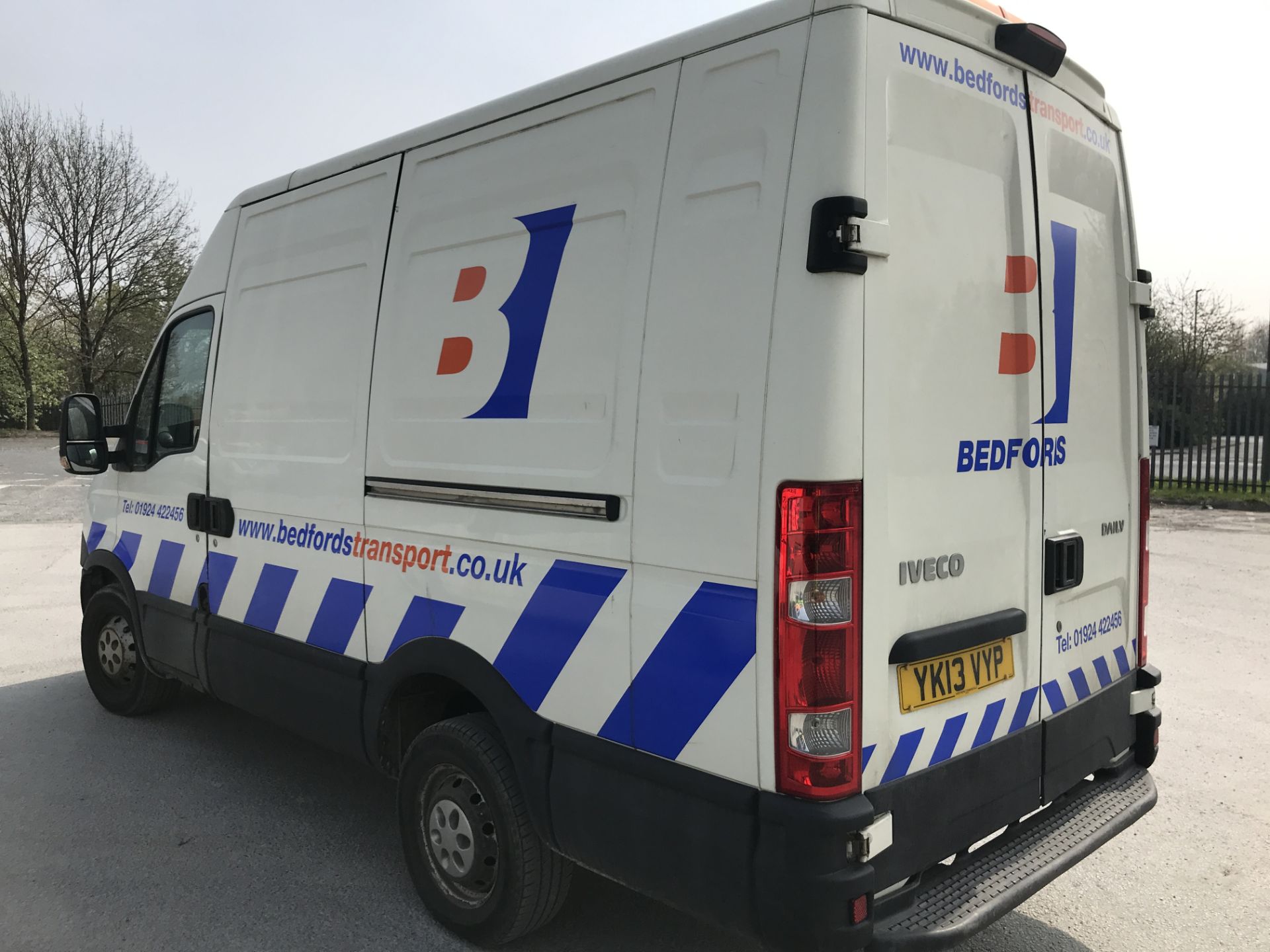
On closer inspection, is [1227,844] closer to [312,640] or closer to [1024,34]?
[1024,34]

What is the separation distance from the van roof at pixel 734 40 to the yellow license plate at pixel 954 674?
1537mm

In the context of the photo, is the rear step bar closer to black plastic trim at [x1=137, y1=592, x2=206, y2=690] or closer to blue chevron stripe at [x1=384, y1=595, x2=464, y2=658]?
blue chevron stripe at [x1=384, y1=595, x2=464, y2=658]

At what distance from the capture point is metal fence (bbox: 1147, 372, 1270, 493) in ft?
50.4

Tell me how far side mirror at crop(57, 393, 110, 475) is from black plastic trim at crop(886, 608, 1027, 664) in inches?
161

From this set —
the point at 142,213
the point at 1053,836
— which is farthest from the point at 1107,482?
the point at 142,213

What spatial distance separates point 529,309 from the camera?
2785 millimetres

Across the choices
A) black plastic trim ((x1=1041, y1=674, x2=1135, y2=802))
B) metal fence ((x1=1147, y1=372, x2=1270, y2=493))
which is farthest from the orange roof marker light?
metal fence ((x1=1147, y1=372, x2=1270, y2=493))

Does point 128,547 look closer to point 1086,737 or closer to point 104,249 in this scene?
point 1086,737

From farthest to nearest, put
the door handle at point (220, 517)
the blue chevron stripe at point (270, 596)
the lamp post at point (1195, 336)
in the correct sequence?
the lamp post at point (1195, 336)
the door handle at point (220, 517)
the blue chevron stripe at point (270, 596)

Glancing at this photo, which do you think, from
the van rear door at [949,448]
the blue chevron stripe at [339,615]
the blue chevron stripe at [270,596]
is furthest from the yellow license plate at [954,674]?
the blue chevron stripe at [270,596]

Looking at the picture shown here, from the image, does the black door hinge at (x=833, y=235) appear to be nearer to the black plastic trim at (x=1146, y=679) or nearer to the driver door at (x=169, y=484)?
Result: the black plastic trim at (x=1146, y=679)

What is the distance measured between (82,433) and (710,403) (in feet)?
12.4

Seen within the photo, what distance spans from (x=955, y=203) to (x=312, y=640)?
2.64 m

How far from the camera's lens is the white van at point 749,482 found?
2.15 metres
